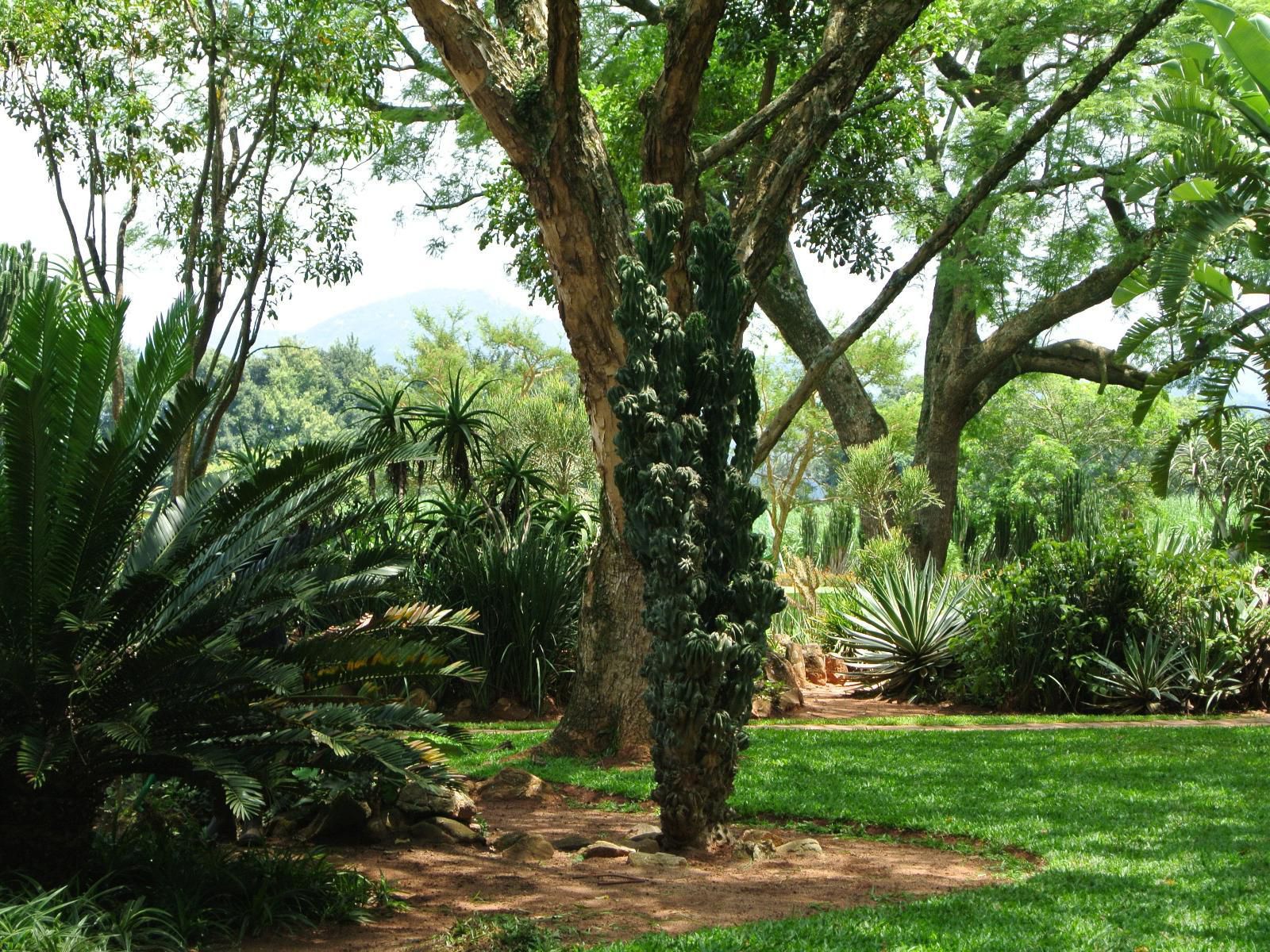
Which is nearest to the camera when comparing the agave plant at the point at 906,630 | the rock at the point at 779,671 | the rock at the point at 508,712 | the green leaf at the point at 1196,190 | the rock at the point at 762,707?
the green leaf at the point at 1196,190

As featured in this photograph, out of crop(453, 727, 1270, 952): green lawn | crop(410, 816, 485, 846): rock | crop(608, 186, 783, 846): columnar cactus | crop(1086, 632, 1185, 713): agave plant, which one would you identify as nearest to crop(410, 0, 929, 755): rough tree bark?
crop(453, 727, 1270, 952): green lawn

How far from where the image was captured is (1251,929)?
15.4 ft

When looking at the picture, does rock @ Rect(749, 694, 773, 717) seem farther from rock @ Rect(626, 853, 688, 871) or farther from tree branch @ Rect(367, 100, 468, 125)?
tree branch @ Rect(367, 100, 468, 125)

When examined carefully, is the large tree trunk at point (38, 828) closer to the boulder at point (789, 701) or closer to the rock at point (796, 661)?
the boulder at point (789, 701)

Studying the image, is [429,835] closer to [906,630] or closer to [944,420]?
[906,630]

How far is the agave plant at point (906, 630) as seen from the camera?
14.3 metres

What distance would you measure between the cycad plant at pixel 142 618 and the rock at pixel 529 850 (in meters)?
1.02

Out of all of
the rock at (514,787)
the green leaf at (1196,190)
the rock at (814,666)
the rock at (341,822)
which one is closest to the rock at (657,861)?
the rock at (341,822)

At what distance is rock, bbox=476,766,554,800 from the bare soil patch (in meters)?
1.06

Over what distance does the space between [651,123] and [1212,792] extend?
19.4ft

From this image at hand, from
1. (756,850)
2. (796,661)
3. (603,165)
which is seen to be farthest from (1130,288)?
(756,850)

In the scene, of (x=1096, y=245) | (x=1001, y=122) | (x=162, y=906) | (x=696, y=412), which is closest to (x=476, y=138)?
(x=1001, y=122)

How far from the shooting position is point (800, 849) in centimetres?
627

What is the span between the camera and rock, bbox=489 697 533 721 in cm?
1255
